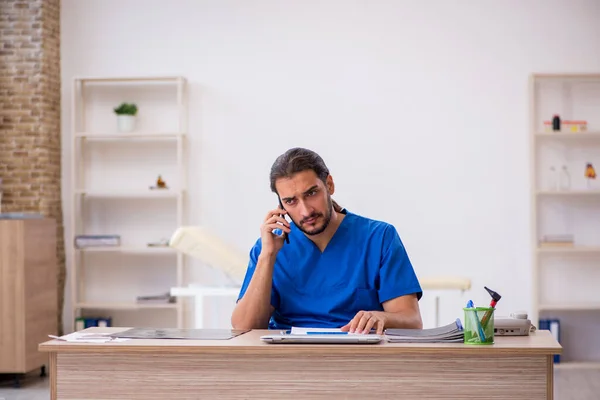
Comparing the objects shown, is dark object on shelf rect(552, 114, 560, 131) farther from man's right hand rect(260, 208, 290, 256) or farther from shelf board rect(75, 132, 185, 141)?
man's right hand rect(260, 208, 290, 256)

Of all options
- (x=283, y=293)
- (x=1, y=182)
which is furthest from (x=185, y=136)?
(x=283, y=293)

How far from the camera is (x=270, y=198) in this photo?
20.1ft

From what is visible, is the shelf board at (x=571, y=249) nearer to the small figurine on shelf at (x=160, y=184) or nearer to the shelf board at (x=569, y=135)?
the shelf board at (x=569, y=135)

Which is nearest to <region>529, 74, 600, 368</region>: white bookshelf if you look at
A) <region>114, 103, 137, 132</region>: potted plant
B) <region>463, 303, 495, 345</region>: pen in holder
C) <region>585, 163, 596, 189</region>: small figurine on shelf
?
<region>585, 163, 596, 189</region>: small figurine on shelf

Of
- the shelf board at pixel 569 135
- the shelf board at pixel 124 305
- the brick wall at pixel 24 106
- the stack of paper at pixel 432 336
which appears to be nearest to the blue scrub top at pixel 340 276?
the stack of paper at pixel 432 336

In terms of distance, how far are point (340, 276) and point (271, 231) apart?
0.90 ft

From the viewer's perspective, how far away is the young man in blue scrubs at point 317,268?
276cm

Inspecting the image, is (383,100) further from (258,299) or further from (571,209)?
(258,299)

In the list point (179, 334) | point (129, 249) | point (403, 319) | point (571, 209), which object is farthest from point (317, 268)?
point (571, 209)

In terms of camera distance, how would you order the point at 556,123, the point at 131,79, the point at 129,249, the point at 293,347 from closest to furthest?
1. the point at 293,347
2. the point at 556,123
3. the point at 129,249
4. the point at 131,79

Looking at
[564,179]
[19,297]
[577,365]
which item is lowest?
[577,365]

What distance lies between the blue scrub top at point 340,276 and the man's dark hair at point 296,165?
0.74 ft

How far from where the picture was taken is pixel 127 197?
243 inches

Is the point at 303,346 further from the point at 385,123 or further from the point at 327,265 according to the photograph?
the point at 385,123
